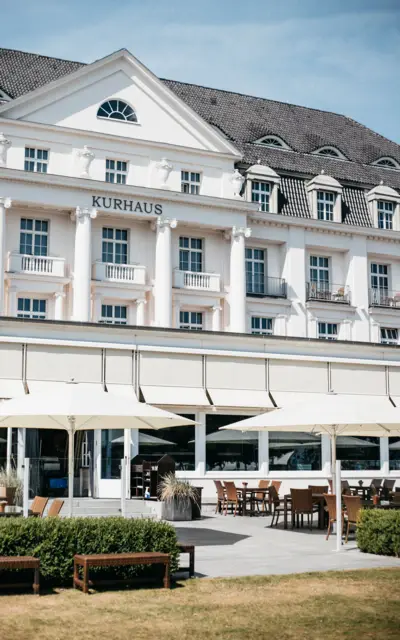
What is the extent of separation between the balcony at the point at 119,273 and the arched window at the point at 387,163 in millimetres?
17217

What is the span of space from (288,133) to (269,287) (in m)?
10.4

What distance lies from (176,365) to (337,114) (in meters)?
29.4

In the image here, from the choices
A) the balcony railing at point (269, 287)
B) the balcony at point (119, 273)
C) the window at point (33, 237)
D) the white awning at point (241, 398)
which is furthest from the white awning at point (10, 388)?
the balcony railing at point (269, 287)

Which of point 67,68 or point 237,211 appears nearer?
point 237,211

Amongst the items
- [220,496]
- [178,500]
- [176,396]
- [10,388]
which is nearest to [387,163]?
[176,396]

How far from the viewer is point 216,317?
4200 centimetres

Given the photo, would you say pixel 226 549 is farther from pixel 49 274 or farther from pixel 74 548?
pixel 49 274

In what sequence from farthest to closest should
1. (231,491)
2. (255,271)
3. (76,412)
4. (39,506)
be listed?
1. (255,271)
2. (231,491)
3. (39,506)
4. (76,412)

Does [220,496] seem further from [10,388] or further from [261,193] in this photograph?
[261,193]

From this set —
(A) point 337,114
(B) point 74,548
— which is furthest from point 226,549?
(A) point 337,114

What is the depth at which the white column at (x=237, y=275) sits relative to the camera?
1630 inches

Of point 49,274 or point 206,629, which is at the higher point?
point 49,274

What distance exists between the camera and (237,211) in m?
41.8

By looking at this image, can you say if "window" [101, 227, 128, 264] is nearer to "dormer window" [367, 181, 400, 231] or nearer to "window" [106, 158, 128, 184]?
"window" [106, 158, 128, 184]
